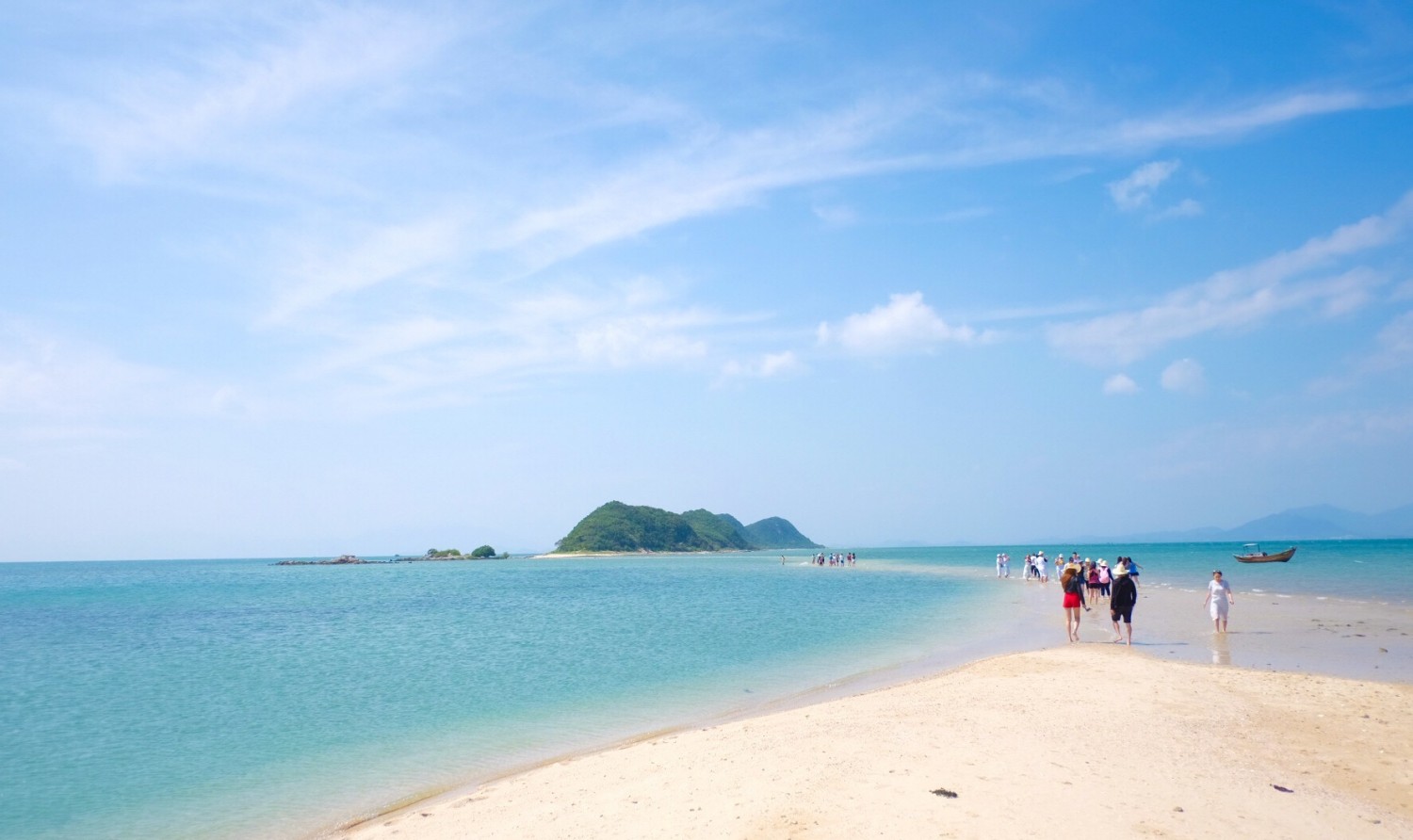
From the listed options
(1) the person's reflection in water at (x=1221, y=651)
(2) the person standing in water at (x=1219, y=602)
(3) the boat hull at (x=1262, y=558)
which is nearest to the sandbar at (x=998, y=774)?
(1) the person's reflection in water at (x=1221, y=651)

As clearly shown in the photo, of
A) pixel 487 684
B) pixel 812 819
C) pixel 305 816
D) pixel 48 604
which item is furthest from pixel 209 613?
pixel 812 819

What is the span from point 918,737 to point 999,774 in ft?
5.98

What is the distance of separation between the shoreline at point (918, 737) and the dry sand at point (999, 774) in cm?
4

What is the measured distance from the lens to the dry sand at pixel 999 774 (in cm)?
765

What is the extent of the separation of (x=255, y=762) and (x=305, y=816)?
3259 mm

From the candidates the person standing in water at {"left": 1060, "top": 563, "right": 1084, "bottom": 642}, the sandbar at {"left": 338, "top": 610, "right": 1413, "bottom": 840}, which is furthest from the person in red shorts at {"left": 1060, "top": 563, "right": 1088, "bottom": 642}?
the sandbar at {"left": 338, "top": 610, "right": 1413, "bottom": 840}

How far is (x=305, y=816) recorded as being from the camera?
10266mm

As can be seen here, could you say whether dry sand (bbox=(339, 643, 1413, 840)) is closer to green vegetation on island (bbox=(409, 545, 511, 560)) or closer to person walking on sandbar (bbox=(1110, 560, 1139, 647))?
person walking on sandbar (bbox=(1110, 560, 1139, 647))

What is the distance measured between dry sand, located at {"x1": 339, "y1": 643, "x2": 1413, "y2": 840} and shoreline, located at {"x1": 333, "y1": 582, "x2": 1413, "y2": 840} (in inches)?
1.6

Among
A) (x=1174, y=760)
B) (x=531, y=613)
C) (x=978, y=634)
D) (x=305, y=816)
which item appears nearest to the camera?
(x=1174, y=760)

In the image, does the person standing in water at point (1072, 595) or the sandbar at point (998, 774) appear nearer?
the sandbar at point (998, 774)

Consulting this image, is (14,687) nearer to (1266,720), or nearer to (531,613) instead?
(531,613)

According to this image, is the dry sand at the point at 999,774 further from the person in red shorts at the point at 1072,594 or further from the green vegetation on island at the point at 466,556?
the green vegetation on island at the point at 466,556

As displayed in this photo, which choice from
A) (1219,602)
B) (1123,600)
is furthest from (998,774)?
(1219,602)
